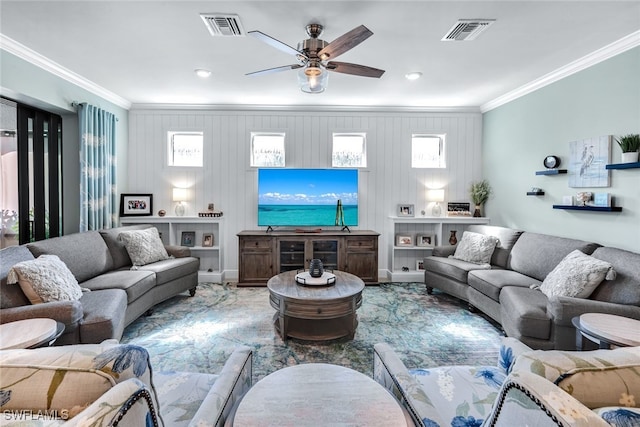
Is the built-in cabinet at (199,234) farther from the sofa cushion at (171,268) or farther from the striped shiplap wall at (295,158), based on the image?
the sofa cushion at (171,268)

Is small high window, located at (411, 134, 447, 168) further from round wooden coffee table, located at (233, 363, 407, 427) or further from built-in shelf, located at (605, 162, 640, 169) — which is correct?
round wooden coffee table, located at (233, 363, 407, 427)

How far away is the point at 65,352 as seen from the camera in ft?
2.89

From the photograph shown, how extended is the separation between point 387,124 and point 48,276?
445cm

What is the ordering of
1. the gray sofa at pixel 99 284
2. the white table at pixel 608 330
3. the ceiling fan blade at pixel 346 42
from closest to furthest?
1. the white table at pixel 608 330
2. the ceiling fan blade at pixel 346 42
3. the gray sofa at pixel 99 284

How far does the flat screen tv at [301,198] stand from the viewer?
15.1 ft

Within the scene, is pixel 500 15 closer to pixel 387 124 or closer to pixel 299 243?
pixel 387 124

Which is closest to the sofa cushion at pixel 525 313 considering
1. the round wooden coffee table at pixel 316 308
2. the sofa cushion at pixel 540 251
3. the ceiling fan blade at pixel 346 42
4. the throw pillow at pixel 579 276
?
the throw pillow at pixel 579 276

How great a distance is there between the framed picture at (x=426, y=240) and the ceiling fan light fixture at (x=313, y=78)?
3.07 m

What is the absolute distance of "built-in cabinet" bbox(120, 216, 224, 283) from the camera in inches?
173

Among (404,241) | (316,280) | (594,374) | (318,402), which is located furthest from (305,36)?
(404,241)

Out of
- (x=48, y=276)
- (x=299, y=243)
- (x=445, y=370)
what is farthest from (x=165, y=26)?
(x=445, y=370)

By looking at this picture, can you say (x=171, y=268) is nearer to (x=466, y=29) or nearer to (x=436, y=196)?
(x=466, y=29)

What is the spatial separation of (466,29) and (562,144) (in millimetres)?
1952

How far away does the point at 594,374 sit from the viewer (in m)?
0.81
